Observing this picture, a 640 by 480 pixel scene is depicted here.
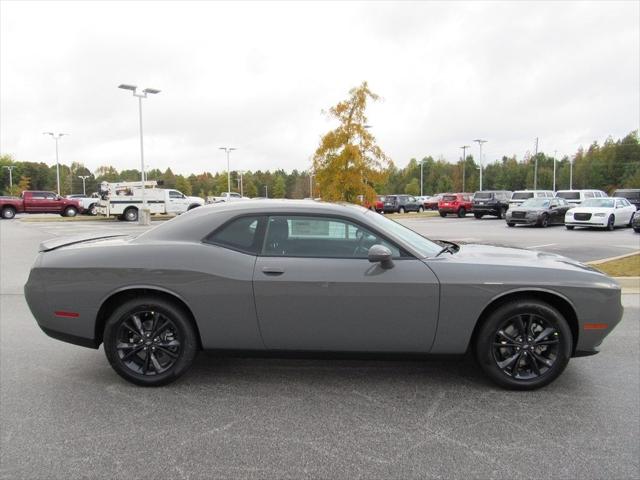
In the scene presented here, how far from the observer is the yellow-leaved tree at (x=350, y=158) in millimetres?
21250

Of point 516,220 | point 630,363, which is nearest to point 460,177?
point 516,220

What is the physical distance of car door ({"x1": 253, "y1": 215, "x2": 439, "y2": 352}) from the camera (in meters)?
3.69

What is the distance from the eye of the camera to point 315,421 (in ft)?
10.9

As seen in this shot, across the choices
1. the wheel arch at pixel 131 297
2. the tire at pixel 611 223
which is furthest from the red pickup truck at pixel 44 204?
the wheel arch at pixel 131 297

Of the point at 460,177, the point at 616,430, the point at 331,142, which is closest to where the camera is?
the point at 616,430

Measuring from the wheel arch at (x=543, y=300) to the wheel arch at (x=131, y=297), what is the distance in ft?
7.13

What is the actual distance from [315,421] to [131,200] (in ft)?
102

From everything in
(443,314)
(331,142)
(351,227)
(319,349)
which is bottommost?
(319,349)

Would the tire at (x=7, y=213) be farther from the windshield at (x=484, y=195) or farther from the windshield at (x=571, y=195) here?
the windshield at (x=571, y=195)

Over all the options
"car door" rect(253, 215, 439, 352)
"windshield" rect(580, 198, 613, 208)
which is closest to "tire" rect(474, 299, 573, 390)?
"car door" rect(253, 215, 439, 352)

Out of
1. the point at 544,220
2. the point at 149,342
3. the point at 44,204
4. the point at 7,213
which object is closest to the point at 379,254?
the point at 149,342

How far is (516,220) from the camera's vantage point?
24469mm

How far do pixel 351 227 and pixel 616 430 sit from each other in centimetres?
222

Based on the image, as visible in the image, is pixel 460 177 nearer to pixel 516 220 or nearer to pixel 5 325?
pixel 516 220
